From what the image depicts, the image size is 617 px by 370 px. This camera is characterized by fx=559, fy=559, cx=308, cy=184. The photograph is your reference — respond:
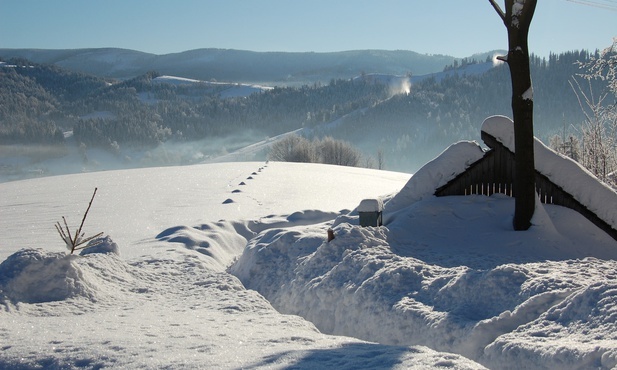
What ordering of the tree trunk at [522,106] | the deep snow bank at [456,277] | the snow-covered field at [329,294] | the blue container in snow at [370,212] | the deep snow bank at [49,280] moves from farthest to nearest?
the blue container in snow at [370,212], the tree trunk at [522,106], the deep snow bank at [49,280], the deep snow bank at [456,277], the snow-covered field at [329,294]

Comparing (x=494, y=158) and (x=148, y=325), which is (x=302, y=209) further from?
(x=148, y=325)

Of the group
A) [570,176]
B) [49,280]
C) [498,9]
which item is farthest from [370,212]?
[49,280]

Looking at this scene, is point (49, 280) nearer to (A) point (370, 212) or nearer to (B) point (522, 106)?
(A) point (370, 212)

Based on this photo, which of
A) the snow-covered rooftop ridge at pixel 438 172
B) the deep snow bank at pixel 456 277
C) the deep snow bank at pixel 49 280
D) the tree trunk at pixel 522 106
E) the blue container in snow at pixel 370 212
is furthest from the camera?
the snow-covered rooftop ridge at pixel 438 172

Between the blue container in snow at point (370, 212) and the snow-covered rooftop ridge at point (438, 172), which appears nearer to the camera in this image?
the blue container in snow at point (370, 212)

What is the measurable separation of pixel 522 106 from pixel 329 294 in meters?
4.89

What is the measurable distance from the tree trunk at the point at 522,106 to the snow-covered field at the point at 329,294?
344mm

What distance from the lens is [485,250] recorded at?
366 inches

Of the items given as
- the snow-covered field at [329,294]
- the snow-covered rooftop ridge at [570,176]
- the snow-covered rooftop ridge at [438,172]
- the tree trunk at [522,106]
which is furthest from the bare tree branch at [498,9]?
the snow-covered field at [329,294]

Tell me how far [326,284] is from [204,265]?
3.13 meters

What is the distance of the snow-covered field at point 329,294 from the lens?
16.8 ft

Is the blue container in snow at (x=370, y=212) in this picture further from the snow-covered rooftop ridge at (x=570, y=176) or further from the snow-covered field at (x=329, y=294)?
the snow-covered rooftop ridge at (x=570, y=176)

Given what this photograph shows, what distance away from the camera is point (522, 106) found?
388 inches

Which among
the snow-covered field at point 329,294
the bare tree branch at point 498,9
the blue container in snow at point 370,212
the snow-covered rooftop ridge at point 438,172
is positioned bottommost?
the snow-covered field at point 329,294
